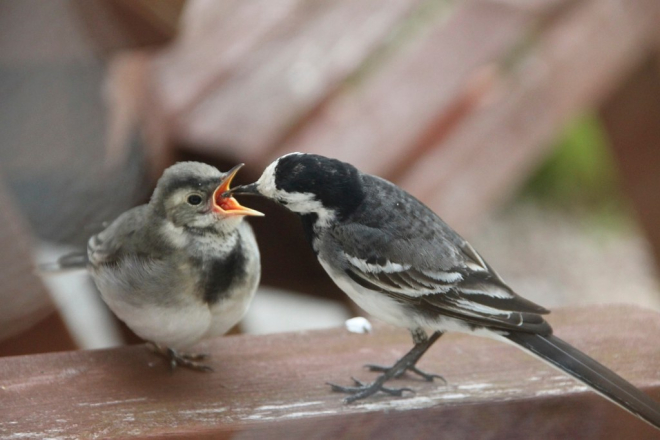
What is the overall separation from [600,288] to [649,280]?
12.5 inches

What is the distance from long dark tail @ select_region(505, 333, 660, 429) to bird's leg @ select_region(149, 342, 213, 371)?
28.4 inches

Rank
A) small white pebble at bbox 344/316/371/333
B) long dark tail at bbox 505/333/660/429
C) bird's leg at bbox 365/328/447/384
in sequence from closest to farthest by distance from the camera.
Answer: long dark tail at bbox 505/333/660/429 < bird's leg at bbox 365/328/447/384 < small white pebble at bbox 344/316/371/333

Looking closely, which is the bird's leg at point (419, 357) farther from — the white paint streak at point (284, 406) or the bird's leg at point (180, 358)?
the bird's leg at point (180, 358)

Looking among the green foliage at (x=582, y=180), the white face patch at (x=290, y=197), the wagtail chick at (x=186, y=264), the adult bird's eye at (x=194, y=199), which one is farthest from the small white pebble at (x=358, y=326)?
the green foliage at (x=582, y=180)

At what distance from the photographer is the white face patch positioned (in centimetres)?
191

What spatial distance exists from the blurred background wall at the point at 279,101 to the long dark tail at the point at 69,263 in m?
0.12

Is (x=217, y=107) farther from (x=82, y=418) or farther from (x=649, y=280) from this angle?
(x=649, y=280)

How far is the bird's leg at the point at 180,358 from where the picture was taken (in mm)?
2232

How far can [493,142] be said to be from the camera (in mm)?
3096

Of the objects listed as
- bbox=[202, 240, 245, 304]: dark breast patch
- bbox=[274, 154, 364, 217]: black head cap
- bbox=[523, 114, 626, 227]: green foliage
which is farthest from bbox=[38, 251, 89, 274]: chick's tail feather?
bbox=[523, 114, 626, 227]: green foliage

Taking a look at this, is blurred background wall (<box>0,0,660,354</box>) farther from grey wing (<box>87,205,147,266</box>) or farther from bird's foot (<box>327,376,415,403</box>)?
bird's foot (<box>327,376,415,403</box>)

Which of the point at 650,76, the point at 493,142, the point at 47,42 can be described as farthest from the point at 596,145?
the point at 47,42

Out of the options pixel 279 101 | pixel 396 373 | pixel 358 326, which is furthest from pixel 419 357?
pixel 279 101

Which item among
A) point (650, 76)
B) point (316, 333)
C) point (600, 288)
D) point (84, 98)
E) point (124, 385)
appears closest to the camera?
point (124, 385)
